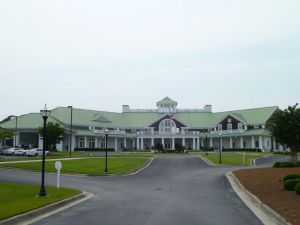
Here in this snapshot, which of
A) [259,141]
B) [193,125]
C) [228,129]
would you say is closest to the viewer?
[259,141]

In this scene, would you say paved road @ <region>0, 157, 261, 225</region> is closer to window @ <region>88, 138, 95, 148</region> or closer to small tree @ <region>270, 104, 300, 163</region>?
small tree @ <region>270, 104, 300, 163</region>

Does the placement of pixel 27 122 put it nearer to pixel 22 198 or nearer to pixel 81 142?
pixel 81 142

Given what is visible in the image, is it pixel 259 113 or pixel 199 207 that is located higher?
pixel 259 113

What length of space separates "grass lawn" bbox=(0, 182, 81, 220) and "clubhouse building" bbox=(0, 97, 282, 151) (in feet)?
227

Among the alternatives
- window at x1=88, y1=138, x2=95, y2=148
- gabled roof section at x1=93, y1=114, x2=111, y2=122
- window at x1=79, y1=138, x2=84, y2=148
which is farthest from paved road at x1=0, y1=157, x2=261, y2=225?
gabled roof section at x1=93, y1=114, x2=111, y2=122

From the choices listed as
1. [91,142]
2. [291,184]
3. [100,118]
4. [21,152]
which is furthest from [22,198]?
[100,118]

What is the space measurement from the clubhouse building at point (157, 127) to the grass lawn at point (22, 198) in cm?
6915

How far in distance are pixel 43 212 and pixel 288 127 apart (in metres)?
32.9

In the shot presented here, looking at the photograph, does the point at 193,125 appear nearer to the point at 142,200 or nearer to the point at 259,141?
the point at 259,141

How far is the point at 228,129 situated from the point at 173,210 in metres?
86.5

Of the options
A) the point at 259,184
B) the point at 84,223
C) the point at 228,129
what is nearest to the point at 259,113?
the point at 228,129

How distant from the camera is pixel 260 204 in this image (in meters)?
17.4

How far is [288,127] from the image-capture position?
145ft

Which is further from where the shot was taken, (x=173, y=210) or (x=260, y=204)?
(x=260, y=204)
